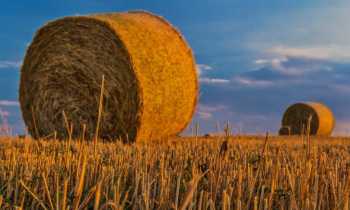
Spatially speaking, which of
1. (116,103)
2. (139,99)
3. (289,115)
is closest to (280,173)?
(139,99)

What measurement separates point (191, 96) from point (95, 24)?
2.43 meters

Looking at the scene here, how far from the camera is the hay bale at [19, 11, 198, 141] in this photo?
21.2ft

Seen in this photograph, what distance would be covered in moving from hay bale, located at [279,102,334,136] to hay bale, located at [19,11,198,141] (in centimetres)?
793

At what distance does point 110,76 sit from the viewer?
657 cm

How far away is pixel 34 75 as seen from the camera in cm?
749

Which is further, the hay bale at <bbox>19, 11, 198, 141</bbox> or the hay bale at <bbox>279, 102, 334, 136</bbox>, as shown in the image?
the hay bale at <bbox>279, 102, 334, 136</bbox>

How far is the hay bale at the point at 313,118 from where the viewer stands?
1407cm

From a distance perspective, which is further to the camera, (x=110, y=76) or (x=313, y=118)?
(x=313, y=118)

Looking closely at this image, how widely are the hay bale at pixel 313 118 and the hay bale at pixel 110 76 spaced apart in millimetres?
7929

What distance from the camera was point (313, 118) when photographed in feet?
46.5

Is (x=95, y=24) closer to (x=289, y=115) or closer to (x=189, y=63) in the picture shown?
(x=189, y=63)

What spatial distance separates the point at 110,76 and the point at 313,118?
32.6 feet

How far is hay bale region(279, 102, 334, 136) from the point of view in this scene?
554 inches

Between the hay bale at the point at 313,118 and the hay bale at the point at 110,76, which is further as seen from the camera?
the hay bale at the point at 313,118
